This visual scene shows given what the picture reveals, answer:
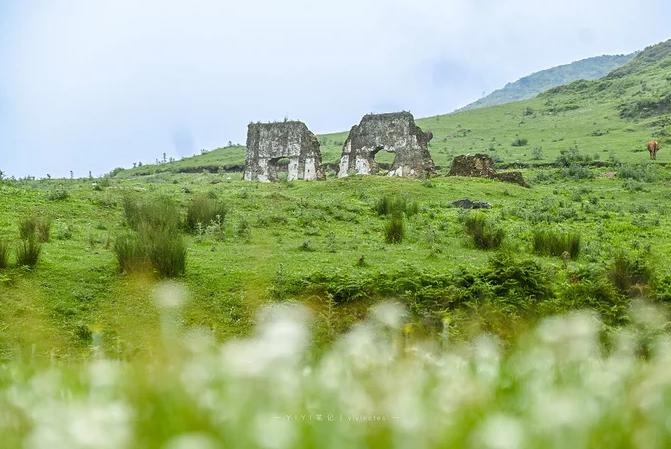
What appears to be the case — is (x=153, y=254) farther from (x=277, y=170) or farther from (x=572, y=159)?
(x=572, y=159)

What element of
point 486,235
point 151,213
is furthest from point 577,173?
point 151,213

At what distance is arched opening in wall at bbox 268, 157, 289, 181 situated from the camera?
45094 millimetres

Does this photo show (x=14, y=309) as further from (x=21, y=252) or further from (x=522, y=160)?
(x=522, y=160)

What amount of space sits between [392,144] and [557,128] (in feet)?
108

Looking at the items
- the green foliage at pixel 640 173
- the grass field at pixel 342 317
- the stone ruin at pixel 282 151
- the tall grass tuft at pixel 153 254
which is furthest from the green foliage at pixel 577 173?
the tall grass tuft at pixel 153 254

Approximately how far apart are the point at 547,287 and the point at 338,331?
10.8 feet

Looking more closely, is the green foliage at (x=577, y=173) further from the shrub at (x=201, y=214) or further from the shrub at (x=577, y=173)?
the shrub at (x=201, y=214)

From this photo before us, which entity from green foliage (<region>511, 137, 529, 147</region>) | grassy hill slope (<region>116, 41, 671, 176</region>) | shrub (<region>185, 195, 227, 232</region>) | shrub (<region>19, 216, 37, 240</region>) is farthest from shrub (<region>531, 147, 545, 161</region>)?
shrub (<region>19, 216, 37, 240</region>)

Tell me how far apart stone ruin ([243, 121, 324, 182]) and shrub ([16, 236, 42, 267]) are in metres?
30.4

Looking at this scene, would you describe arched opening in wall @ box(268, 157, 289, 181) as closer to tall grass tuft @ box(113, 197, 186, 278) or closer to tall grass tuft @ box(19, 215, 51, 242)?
tall grass tuft @ box(19, 215, 51, 242)

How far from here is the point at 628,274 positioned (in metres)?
12.6

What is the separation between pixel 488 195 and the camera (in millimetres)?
30062

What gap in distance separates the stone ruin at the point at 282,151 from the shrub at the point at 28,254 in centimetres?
3038

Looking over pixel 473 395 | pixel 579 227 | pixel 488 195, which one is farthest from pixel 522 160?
pixel 473 395
